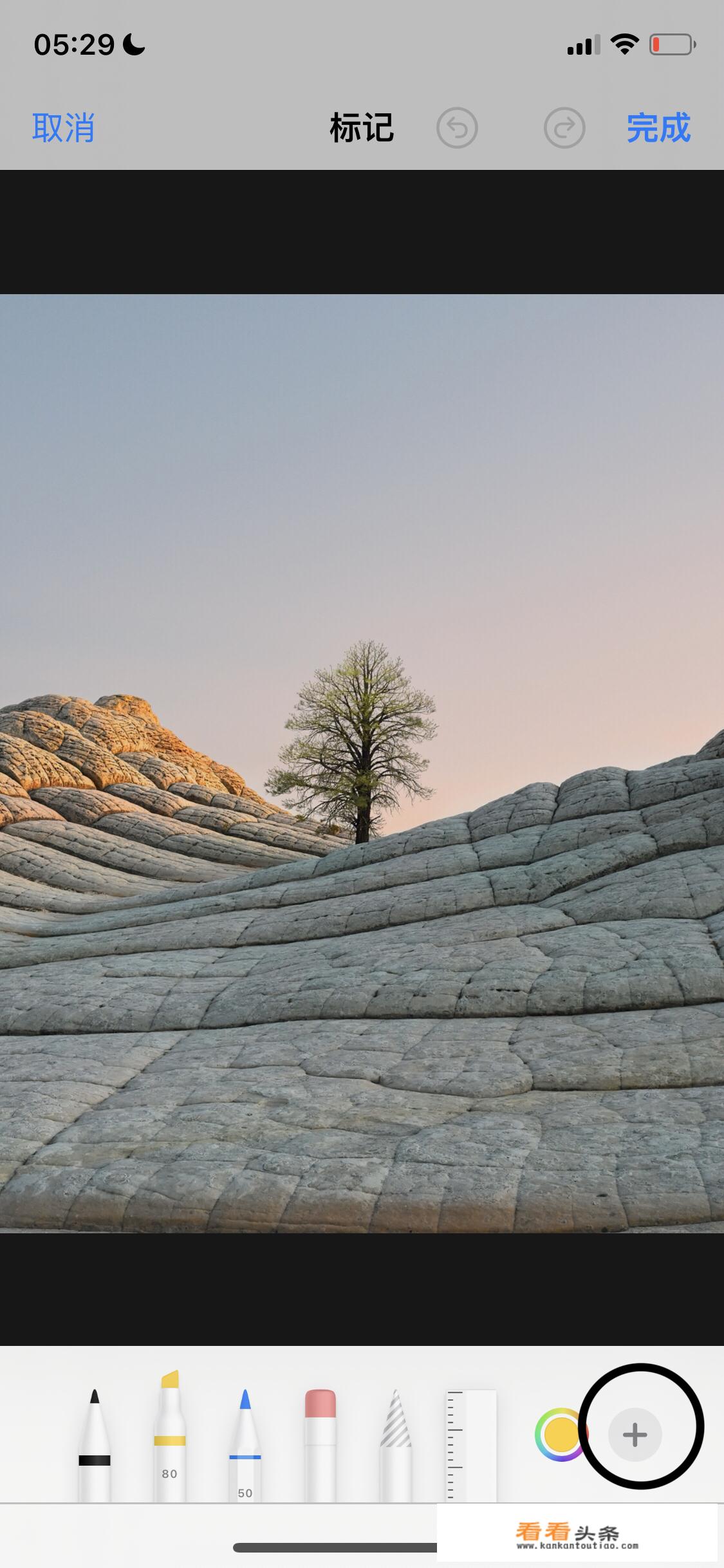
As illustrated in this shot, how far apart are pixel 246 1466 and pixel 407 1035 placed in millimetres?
4362

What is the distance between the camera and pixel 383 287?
3.21 meters

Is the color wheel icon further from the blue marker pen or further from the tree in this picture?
the tree

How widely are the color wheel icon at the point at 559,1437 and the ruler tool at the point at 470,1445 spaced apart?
127 mm

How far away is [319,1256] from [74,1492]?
857mm

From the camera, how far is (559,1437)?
96.8 inches
